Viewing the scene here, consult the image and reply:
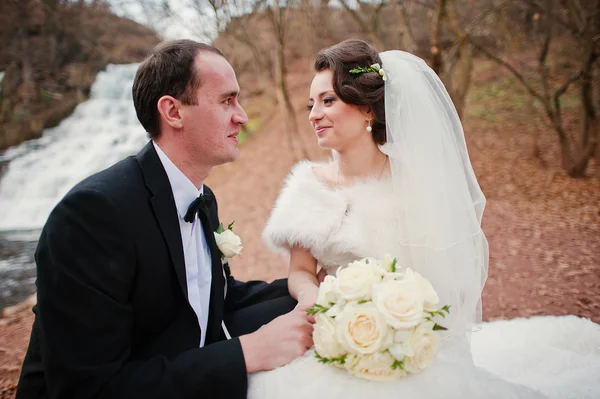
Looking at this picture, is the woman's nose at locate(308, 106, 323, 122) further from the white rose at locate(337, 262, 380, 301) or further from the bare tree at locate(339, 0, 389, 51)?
the bare tree at locate(339, 0, 389, 51)

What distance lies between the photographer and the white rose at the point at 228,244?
6.86ft

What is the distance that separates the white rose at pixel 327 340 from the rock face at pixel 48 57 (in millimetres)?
14877

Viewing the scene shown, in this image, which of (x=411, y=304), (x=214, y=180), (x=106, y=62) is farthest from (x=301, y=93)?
(x=411, y=304)

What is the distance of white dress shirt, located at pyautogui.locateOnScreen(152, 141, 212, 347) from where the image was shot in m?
1.87

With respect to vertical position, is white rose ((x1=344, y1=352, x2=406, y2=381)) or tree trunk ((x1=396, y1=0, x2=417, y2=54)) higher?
tree trunk ((x1=396, y1=0, x2=417, y2=54))

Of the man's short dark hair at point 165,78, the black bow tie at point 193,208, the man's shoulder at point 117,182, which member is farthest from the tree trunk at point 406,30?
the man's shoulder at point 117,182

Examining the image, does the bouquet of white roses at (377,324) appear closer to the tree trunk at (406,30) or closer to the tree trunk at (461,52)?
the tree trunk at (461,52)

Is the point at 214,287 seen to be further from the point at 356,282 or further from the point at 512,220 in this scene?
the point at 512,220

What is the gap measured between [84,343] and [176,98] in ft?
3.62

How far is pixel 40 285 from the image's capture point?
1.42 meters

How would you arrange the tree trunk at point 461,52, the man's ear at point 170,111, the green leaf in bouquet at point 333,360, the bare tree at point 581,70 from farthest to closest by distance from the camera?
the bare tree at point 581,70 < the tree trunk at point 461,52 < the man's ear at point 170,111 < the green leaf in bouquet at point 333,360

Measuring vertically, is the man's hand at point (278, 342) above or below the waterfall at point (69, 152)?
above

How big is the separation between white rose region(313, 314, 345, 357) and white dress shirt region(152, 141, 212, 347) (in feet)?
1.97

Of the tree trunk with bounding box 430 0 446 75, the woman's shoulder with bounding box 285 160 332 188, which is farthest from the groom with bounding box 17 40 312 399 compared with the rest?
the tree trunk with bounding box 430 0 446 75
